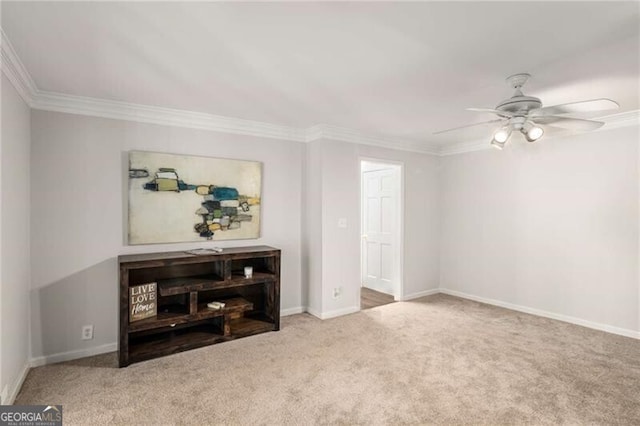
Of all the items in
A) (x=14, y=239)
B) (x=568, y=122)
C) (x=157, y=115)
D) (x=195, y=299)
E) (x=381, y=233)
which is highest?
(x=157, y=115)

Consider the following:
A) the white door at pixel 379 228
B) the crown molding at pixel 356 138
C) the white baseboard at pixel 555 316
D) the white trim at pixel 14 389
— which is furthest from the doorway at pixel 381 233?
the white trim at pixel 14 389

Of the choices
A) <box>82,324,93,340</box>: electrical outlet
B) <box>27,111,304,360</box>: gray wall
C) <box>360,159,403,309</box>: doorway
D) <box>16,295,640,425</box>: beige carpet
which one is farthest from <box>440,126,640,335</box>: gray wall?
<box>82,324,93,340</box>: electrical outlet

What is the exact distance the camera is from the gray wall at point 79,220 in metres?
2.87

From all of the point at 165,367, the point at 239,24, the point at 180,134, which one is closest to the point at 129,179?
the point at 180,134

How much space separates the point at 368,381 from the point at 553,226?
10.1 ft

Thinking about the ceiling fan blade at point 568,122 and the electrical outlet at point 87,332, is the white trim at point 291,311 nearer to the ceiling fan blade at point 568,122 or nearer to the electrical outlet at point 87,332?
the electrical outlet at point 87,332

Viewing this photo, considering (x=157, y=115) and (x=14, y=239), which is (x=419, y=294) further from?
(x=14, y=239)

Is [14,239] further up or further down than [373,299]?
further up

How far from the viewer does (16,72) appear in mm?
2330

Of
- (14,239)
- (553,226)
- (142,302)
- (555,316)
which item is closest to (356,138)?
(553,226)

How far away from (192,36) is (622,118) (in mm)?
4177

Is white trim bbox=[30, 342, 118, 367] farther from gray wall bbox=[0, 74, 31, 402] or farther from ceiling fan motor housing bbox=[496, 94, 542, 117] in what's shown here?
ceiling fan motor housing bbox=[496, 94, 542, 117]

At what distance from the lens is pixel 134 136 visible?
128 inches

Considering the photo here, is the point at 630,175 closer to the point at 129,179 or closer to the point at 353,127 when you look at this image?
the point at 353,127
